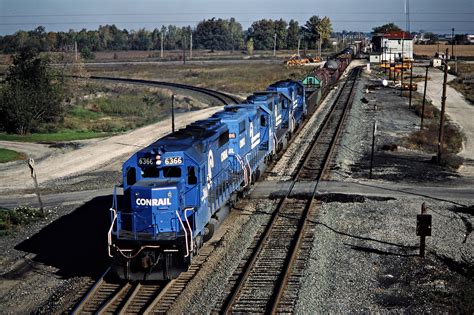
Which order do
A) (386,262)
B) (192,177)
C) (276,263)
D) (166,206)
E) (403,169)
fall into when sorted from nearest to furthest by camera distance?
1. (166,206)
2. (192,177)
3. (276,263)
4. (386,262)
5. (403,169)

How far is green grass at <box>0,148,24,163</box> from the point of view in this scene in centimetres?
3892

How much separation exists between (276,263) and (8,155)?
1071 inches

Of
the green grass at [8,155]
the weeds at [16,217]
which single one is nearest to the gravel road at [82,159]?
the green grass at [8,155]

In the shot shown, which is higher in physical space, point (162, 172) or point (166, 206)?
point (162, 172)

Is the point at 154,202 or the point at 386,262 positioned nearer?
the point at 154,202

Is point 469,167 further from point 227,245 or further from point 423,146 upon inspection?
Answer: point 227,245

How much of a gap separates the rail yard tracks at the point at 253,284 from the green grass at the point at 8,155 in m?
22.3

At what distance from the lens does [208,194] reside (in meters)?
19.2

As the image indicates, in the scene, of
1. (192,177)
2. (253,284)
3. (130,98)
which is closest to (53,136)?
(130,98)

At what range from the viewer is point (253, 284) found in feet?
55.2

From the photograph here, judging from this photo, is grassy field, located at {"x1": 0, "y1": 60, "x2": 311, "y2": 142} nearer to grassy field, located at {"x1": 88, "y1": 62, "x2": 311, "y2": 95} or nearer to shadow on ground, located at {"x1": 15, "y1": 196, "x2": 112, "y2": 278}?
grassy field, located at {"x1": 88, "y1": 62, "x2": 311, "y2": 95}

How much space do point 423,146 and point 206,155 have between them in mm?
26274

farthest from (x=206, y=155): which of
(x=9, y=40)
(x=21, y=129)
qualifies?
(x=9, y=40)

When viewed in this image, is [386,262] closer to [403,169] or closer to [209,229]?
[209,229]
